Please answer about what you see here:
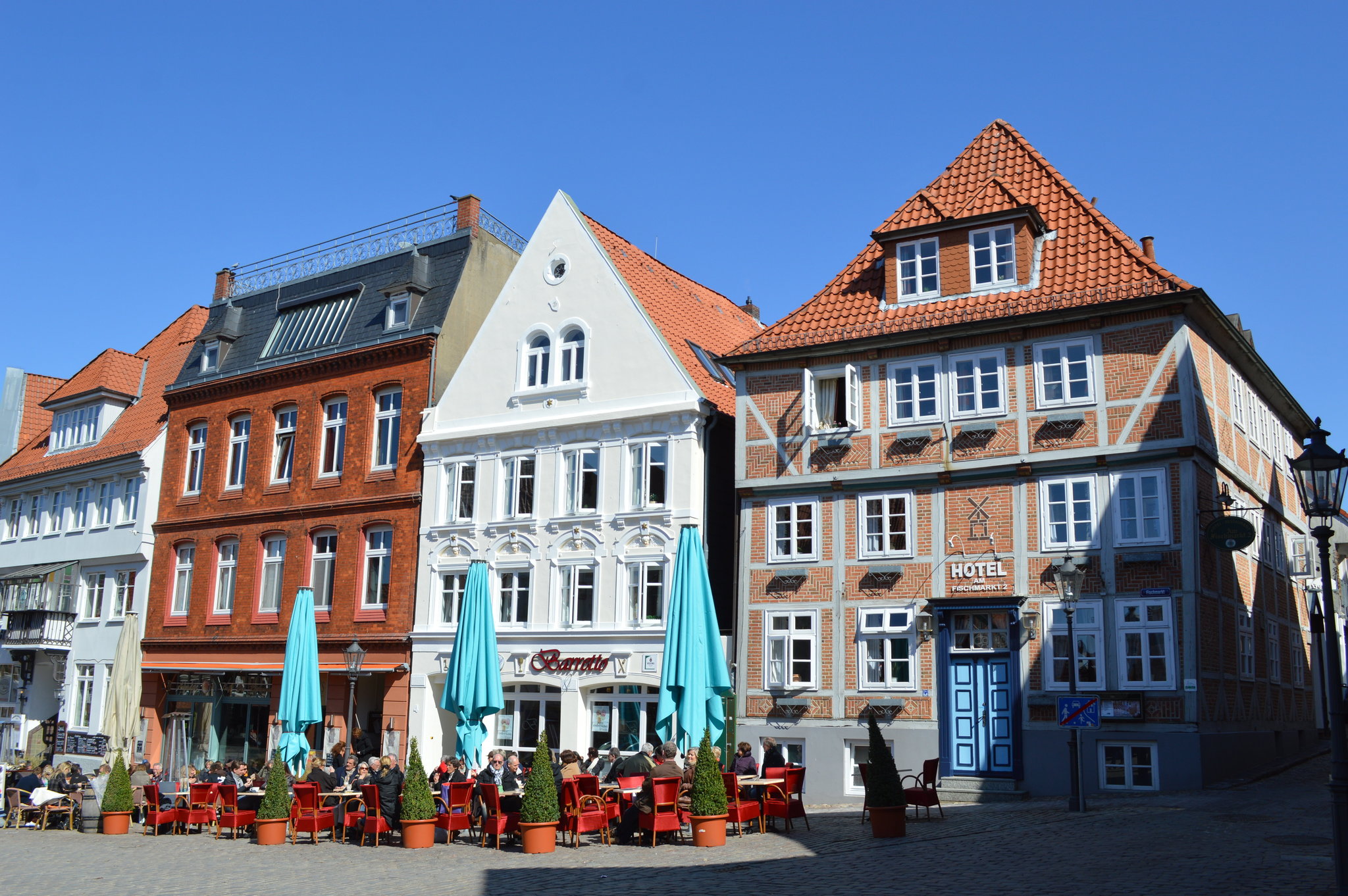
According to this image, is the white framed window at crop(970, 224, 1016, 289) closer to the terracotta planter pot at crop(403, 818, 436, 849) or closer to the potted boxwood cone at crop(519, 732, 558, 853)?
the potted boxwood cone at crop(519, 732, 558, 853)

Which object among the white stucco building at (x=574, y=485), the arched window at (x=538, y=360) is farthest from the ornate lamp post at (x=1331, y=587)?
the arched window at (x=538, y=360)

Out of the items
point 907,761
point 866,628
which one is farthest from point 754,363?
point 907,761

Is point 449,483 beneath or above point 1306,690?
above

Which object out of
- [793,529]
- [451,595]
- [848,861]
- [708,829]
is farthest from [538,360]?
[848,861]

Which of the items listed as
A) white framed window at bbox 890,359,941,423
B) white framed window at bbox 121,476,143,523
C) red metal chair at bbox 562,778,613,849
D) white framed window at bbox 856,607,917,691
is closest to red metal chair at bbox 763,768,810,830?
red metal chair at bbox 562,778,613,849

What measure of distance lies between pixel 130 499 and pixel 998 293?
27401mm

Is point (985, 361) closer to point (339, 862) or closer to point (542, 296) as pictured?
point (542, 296)

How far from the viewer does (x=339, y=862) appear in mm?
16422

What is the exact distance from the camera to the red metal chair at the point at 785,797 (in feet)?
58.9

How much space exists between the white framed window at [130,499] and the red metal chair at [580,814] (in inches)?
991

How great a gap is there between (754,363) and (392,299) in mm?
11987

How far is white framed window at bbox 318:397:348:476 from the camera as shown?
33.3 meters

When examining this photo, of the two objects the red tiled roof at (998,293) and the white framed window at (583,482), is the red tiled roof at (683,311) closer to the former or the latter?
the red tiled roof at (998,293)

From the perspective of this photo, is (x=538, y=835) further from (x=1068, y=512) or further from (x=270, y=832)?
(x=1068, y=512)
